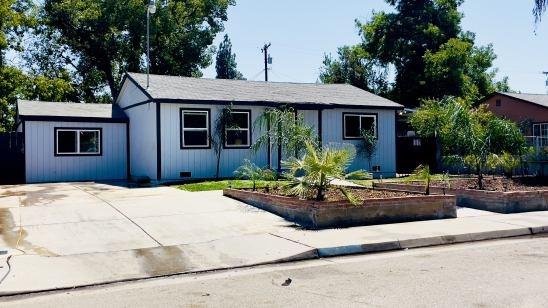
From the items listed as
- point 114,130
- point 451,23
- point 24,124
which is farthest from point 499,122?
point 451,23

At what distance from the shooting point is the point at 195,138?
19.7 meters

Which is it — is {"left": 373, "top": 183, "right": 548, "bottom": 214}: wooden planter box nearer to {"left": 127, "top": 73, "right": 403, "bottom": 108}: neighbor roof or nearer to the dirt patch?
{"left": 127, "top": 73, "right": 403, "bottom": 108}: neighbor roof

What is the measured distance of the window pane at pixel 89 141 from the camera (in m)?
21.1

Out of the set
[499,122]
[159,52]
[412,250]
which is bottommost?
[412,250]

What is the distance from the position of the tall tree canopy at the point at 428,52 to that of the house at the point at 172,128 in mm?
15216

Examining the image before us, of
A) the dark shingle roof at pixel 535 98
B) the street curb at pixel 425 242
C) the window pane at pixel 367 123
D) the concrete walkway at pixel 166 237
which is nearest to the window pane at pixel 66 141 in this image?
the concrete walkway at pixel 166 237

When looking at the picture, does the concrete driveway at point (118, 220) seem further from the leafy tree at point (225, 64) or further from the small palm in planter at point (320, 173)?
the leafy tree at point (225, 64)

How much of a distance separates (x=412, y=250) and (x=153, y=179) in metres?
12.4

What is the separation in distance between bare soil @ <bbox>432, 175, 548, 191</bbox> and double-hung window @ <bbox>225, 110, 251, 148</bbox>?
7.76 metres

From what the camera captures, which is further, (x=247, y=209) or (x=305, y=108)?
(x=305, y=108)

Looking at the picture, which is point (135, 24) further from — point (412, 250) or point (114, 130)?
point (412, 250)

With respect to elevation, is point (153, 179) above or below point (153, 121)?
below

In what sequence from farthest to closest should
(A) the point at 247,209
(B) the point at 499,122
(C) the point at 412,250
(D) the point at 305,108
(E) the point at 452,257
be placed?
(D) the point at 305,108, (B) the point at 499,122, (A) the point at 247,209, (C) the point at 412,250, (E) the point at 452,257

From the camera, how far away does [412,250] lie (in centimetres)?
877
